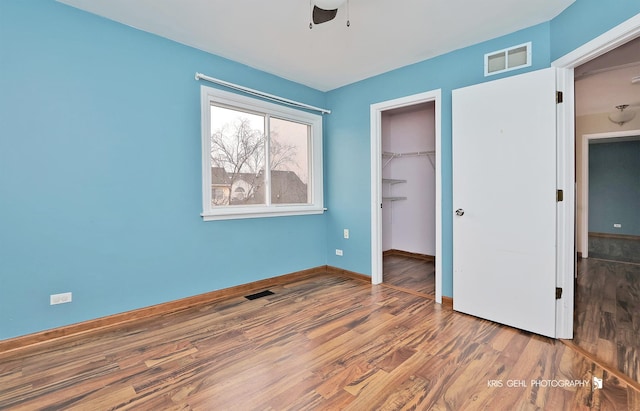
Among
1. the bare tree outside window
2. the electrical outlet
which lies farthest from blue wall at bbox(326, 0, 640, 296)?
the electrical outlet

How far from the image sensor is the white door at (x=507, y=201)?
230 cm

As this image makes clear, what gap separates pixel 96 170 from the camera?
238cm

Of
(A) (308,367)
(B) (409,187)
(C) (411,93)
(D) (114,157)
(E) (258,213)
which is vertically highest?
(C) (411,93)

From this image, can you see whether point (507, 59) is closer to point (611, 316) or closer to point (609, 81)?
point (609, 81)

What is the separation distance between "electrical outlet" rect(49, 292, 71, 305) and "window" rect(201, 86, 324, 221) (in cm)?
122

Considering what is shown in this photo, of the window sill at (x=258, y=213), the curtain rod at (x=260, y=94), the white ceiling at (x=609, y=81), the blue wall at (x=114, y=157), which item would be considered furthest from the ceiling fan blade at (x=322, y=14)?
the white ceiling at (x=609, y=81)

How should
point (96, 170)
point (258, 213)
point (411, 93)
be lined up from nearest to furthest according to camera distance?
point (96, 170) → point (411, 93) → point (258, 213)

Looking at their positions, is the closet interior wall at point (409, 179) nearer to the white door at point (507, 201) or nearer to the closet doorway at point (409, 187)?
the closet doorway at point (409, 187)

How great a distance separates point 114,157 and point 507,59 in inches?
141

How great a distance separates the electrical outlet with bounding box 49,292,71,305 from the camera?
7.26ft

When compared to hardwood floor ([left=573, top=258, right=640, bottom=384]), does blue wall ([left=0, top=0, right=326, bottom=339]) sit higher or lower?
higher

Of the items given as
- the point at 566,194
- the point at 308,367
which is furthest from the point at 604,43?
the point at 308,367

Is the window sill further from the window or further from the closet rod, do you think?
the closet rod

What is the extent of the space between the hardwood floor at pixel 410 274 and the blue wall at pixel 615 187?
5391 millimetres
